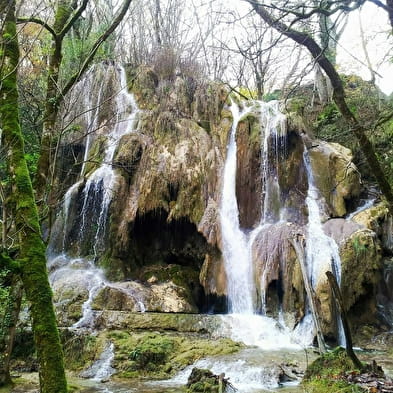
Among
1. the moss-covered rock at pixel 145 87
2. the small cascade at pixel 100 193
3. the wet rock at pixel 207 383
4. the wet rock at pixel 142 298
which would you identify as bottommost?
the wet rock at pixel 207 383

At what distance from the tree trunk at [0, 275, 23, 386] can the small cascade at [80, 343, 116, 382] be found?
1741 mm

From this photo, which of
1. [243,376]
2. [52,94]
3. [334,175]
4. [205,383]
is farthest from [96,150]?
[205,383]

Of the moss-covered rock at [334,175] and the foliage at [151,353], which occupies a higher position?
the moss-covered rock at [334,175]

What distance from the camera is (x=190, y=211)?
13.0 meters

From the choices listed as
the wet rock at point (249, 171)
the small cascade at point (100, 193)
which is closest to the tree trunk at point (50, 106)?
the small cascade at point (100, 193)

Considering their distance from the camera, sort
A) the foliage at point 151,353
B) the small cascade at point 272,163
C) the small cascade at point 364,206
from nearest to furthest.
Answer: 1. the foliage at point 151,353
2. the small cascade at point 364,206
3. the small cascade at point 272,163

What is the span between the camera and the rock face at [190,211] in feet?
35.6

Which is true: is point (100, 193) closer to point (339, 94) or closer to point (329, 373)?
point (329, 373)

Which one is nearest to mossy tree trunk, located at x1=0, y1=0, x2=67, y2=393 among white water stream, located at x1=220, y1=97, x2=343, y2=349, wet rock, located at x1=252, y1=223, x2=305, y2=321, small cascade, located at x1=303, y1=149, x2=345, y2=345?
white water stream, located at x1=220, y1=97, x2=343, y2=349

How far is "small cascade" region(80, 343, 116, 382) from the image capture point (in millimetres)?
7682

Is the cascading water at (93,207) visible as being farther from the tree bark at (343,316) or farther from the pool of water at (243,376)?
the tree bark at (343,316)

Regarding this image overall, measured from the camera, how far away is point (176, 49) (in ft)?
62.2

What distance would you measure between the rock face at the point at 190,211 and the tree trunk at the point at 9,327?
122 inches

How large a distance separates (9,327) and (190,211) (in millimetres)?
7457
